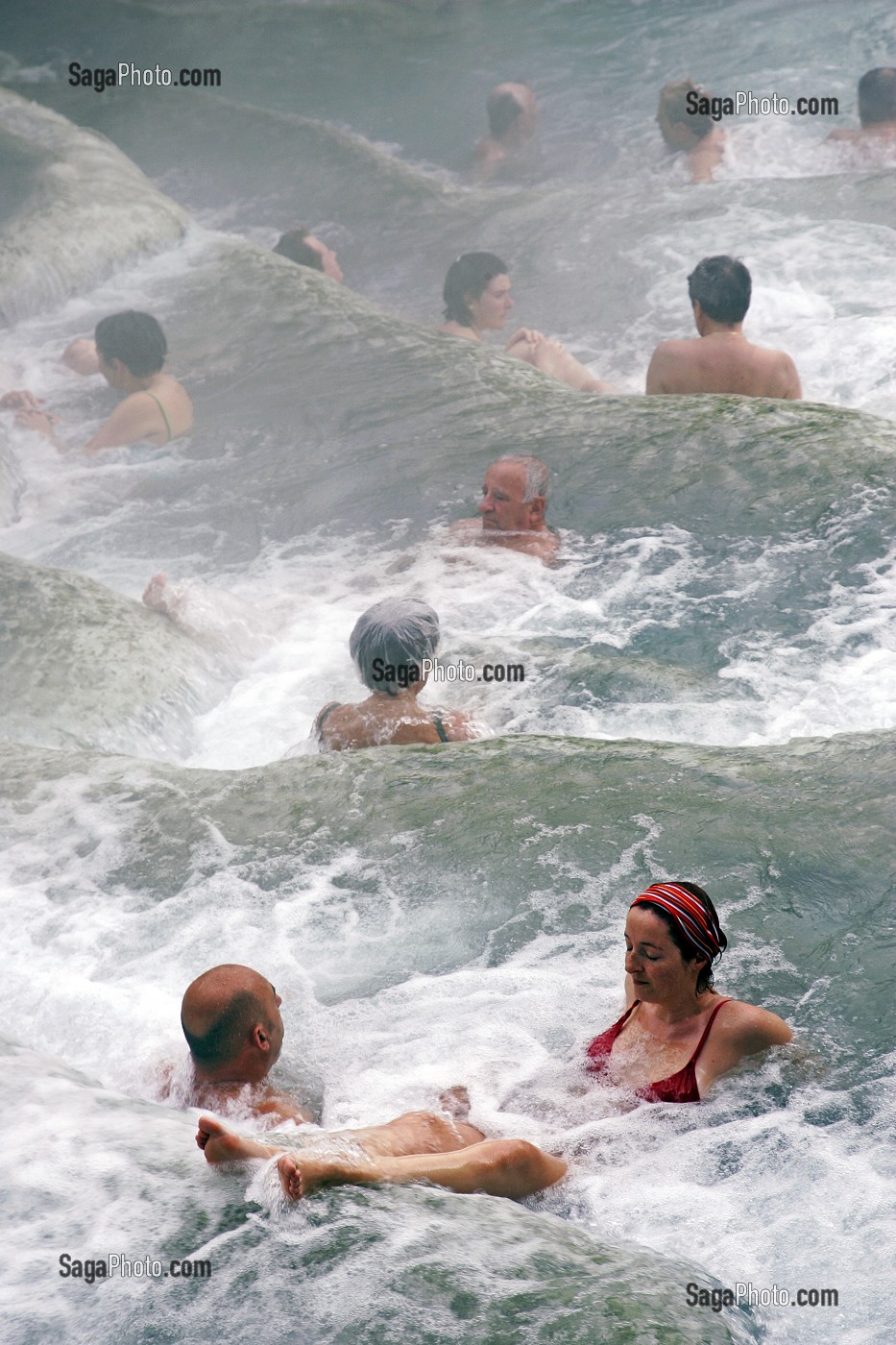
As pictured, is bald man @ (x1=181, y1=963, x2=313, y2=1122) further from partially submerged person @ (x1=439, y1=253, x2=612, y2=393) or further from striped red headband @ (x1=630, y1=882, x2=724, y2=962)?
partially submerged person @ (x1=439, y1=253, x2=612, y2=393)

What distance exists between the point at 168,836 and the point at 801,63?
8.98 meters

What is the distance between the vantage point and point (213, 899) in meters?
3.71

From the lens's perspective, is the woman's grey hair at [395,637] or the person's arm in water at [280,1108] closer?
the person's arm in water at [280,1108]

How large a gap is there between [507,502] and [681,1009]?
277 cm

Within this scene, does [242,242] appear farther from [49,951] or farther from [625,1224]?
[625,1224]

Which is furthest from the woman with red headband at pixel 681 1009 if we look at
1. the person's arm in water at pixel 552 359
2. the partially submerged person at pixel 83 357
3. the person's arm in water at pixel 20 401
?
the partially submerged person at pixel 83 357

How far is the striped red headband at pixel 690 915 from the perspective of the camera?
2.73 meters

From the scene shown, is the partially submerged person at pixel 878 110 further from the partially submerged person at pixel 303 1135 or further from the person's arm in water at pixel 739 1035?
the partially submerged person at pixel 303 1135

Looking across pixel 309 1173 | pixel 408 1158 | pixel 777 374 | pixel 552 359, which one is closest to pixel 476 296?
pixel 552 359

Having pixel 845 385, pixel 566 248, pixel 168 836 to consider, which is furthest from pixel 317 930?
pixel 566 248

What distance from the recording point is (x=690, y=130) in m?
9.20

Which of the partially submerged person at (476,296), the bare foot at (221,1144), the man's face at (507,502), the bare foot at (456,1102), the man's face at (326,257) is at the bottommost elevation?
the bare foot at (456,1102)

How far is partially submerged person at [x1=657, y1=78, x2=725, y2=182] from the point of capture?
29.6 ft

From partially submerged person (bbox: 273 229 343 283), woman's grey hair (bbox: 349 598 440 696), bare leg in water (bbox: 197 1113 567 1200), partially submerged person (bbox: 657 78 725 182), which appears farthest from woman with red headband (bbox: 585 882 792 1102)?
partially submerged person (bbox: 657 78 725 182)
